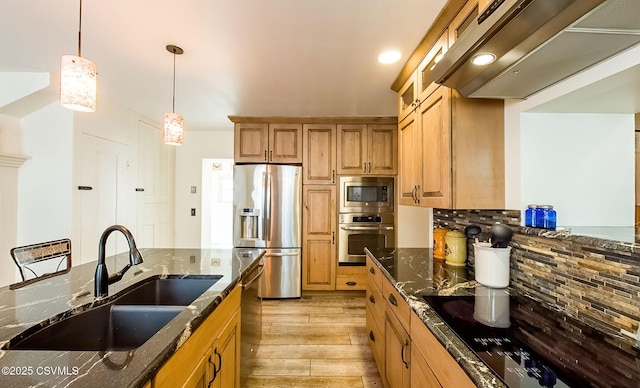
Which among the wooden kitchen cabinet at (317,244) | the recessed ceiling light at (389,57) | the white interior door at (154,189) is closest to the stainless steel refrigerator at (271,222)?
the wooden kitchen cabinet at (317,244)

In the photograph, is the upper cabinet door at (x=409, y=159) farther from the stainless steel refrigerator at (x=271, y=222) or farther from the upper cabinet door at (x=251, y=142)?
the upper cabinet door at (x=251, y=142)

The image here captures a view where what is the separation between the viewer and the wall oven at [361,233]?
366cm

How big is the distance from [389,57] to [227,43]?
114cm

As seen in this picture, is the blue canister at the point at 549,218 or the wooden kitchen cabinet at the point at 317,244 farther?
the wooden kitchen cabinet at the point at 317,244

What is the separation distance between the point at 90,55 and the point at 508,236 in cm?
298

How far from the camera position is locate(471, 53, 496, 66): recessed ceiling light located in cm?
99

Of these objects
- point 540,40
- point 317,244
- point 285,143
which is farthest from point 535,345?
point 285,143

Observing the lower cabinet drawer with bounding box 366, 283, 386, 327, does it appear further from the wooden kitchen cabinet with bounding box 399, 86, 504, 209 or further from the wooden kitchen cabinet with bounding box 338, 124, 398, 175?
the wooden kitchen cabinet with bounding box 338, 124, 398, 175

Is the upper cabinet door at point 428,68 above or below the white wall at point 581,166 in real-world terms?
above

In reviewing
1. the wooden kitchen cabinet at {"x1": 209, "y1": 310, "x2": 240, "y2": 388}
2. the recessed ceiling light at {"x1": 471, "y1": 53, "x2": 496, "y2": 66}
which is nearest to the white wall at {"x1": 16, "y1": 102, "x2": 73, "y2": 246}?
the wooden kitchen cabinet at {"x1": 209, "y1": 310, "x2": 240, "y2": 388}

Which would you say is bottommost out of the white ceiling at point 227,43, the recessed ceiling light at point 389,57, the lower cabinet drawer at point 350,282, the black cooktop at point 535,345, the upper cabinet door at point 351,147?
the lower cabinet drawer at point 350,282

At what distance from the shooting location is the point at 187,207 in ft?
14.9

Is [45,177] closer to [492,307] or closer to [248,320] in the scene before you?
[248,320]

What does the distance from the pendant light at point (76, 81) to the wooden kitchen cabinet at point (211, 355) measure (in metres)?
1.18
